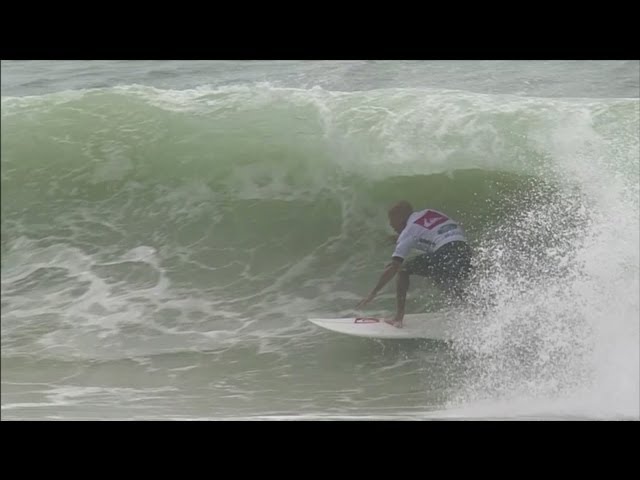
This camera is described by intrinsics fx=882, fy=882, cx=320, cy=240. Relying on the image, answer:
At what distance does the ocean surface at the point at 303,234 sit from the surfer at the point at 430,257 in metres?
0.08

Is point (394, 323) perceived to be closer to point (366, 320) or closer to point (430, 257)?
point (366, 320)

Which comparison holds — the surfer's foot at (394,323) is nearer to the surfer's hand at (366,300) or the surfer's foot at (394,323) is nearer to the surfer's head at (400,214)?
the surfer's hand at (366,300)

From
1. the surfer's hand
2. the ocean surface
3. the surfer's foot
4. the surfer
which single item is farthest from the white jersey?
the surfer's foot

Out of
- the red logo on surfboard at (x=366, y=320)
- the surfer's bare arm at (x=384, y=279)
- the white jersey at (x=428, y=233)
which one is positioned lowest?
the red logo on surfboard at (x=366, y=320)

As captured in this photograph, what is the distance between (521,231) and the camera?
216 inches

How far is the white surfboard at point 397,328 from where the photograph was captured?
5.30 m

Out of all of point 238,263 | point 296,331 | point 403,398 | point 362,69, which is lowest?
point 403,398

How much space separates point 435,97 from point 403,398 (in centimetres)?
205

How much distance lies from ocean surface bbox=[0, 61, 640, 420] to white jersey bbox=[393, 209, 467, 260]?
0.35 feet

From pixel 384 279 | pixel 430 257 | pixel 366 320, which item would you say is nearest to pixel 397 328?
pixel 366 320

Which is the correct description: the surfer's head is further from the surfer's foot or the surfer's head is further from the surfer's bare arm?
the surfer's foot

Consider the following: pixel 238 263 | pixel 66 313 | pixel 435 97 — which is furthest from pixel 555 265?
pixel 66 313

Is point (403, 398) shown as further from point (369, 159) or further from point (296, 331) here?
point (369, 159)

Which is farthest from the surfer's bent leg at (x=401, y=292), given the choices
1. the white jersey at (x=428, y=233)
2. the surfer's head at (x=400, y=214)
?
the surfer's head at (x=400, y=214)
